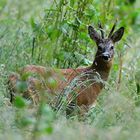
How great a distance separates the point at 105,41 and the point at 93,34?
21cm

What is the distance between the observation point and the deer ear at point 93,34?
30.0 ft

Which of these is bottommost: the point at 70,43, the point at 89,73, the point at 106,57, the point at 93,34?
the point at 89,73

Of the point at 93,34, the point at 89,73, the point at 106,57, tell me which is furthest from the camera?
the point at 93,34

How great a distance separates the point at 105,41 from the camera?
9.28 m

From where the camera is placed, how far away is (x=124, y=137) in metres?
4.50

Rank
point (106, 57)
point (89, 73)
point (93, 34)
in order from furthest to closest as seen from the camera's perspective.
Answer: point (93, 34) < point (106, 57) < point (89, 73)

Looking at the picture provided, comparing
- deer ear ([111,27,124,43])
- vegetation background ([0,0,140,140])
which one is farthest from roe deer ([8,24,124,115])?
vegetation background ([0,0,140,140])

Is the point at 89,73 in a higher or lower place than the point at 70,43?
lower

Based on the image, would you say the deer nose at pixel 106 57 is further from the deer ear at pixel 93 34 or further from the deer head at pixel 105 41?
the deer ear at pixel 93 34

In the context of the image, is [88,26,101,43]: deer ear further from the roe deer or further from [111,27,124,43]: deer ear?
[111,27,124,43]: deer ear

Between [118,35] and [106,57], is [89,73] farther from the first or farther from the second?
[118,35]

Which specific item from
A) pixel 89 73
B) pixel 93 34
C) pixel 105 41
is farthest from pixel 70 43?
pixel 89 73

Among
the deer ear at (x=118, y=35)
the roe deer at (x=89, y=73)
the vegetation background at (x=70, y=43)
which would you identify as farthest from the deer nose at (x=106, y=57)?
the deer ear at (x=118, y=35)

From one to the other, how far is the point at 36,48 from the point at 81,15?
90 cm
